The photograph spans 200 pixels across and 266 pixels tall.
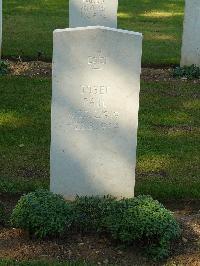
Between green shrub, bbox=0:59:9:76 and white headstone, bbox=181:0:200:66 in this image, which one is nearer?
green shrub, bbox=0:59:9:76

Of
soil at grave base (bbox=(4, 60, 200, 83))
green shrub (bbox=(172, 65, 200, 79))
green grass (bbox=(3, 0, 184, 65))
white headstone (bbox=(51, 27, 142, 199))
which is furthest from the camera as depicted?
green grass (bbox=(3, 0, 184, 65))

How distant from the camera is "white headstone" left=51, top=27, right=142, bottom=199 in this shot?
536 cm

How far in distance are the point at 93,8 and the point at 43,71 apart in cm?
130

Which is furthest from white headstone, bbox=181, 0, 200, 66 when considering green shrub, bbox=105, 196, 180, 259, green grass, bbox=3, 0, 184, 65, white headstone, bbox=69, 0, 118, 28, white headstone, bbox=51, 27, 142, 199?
green shrub, bbox=105, 196, 180, 259

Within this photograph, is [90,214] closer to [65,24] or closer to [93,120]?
[93,120]

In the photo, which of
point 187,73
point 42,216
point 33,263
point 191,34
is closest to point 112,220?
point 42,216

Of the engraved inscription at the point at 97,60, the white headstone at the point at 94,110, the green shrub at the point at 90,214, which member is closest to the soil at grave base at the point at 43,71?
the white headstone at the point at 94,110

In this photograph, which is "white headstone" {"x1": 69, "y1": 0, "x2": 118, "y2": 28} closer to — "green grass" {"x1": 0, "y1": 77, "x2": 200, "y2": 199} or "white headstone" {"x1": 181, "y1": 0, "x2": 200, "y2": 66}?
"green grass" {"x1": 0, "y1": 77, "x2": 200, "y2": 199}

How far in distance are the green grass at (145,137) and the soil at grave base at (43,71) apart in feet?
1.08

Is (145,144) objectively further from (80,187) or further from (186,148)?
(80,187)

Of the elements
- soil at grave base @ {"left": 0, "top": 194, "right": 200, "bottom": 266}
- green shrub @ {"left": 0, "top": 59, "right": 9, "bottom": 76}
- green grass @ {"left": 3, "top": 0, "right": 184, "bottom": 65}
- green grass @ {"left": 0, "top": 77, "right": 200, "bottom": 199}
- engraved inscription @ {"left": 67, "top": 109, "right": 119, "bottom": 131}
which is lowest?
soil at grave base @ {"left": 0, "top": 194, "right": 200, "bottom": 266}

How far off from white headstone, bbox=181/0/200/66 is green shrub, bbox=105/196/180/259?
6.13 meters

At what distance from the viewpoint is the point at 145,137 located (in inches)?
310

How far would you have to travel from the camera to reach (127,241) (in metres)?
5.06
